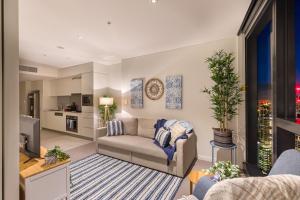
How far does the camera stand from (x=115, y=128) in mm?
3693

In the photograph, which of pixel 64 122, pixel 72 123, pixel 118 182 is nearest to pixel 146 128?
pixel 118 182

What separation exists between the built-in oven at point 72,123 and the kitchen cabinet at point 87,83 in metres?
1.13

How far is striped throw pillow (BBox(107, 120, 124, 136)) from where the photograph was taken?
3.65m

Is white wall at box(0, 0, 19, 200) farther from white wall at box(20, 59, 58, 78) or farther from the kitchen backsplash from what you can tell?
the kitchen backsplash

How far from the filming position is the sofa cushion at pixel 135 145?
2711 millimetres

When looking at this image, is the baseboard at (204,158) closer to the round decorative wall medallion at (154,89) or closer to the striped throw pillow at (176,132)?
the striped throw pillow at (176,132)

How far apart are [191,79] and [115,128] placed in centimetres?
227

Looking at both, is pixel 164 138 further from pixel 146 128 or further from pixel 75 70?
pixel 75 70

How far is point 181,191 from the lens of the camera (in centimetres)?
214

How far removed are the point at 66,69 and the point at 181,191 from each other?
5518 mm

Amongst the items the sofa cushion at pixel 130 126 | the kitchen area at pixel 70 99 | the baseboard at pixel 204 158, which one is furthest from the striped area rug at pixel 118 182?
the kitchen area at pixel 70 99

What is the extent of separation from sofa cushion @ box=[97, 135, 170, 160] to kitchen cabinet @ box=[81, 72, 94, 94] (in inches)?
76.5

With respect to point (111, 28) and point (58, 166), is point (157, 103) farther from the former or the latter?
point (58, 166)

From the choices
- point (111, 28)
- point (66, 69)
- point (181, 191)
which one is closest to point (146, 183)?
point (181, 191)
